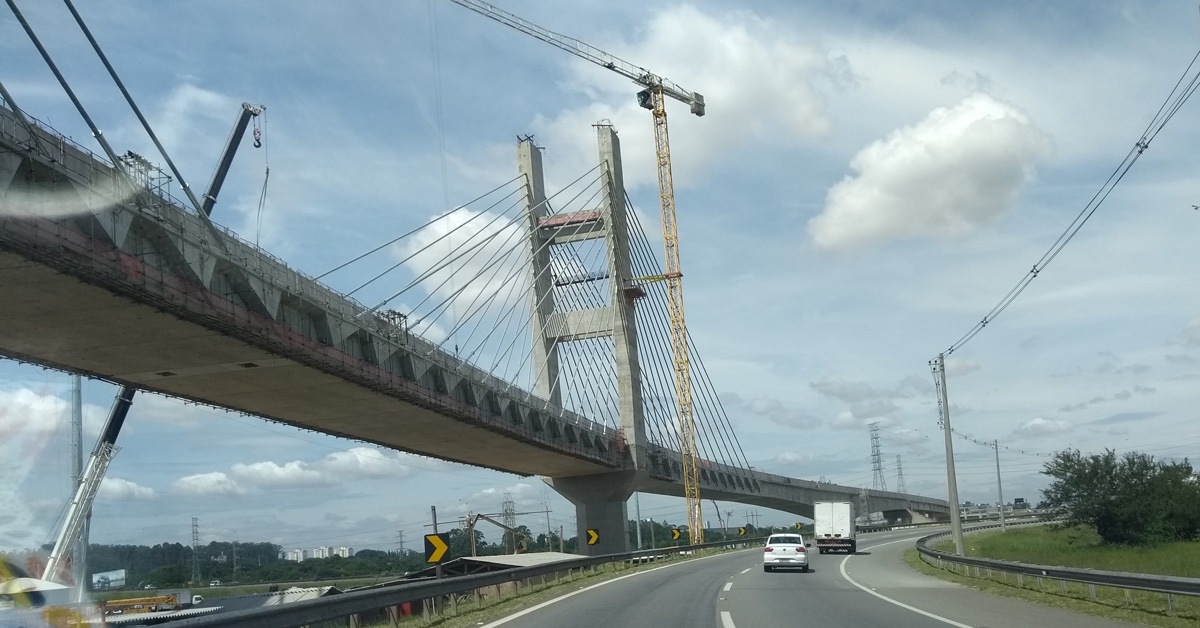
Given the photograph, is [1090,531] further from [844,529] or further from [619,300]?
[619,300]

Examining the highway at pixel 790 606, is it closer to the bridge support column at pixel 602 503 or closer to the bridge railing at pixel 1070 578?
the bridge railing at pixel 1070 578

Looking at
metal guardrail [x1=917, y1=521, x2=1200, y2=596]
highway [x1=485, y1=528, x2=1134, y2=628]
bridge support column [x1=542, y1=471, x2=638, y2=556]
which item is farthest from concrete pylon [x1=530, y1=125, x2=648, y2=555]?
metal guardrail [x1=917, y1=521, x2=1200, y2=596]

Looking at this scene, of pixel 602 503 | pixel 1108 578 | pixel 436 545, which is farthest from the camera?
pixel 602 503

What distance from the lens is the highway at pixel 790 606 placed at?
58.9 ft

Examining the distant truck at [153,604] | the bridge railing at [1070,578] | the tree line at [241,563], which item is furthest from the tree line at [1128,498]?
the distant truck at [153,604]

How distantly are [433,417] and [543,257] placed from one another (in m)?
21.2

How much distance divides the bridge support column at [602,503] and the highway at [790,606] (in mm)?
38688

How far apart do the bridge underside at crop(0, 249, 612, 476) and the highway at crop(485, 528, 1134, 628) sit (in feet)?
43.1

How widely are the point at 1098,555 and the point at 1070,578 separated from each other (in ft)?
76.0

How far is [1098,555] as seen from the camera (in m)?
43.2

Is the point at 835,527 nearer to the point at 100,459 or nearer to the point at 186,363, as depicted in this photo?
the point at 186,363

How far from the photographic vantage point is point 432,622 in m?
19.5

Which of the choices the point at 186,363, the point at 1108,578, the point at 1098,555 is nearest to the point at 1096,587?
the point at 1108,578

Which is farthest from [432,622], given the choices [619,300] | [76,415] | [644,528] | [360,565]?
[644,528]
